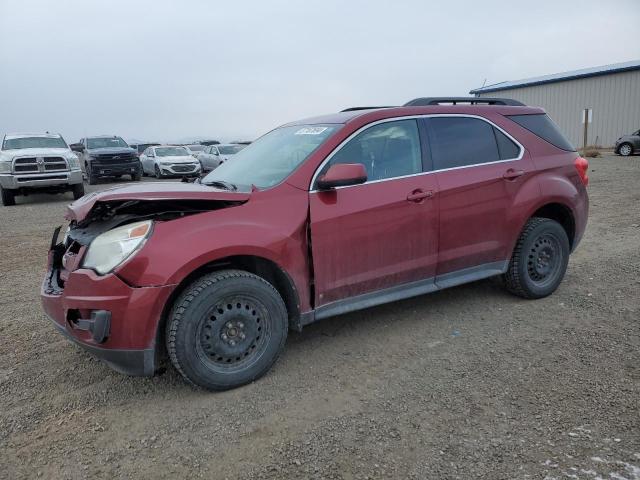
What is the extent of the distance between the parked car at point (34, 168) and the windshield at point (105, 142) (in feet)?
20.5

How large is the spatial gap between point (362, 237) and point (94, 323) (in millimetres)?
1780

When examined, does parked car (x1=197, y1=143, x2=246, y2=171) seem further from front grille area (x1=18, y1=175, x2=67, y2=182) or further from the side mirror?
the side mirror

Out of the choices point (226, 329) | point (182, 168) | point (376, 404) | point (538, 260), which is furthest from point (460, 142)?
point (182, 168)

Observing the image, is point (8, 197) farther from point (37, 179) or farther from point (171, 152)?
point (171, 152)

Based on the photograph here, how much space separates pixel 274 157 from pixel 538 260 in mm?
2549

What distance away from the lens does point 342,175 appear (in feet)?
10.7

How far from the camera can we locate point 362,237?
3506mm

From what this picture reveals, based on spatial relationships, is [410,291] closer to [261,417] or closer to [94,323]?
[261,417]

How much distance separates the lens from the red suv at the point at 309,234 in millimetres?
2912

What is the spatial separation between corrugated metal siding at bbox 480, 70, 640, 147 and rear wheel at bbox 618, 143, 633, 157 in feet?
23.9

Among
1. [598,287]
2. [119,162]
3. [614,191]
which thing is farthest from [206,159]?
[598,287]

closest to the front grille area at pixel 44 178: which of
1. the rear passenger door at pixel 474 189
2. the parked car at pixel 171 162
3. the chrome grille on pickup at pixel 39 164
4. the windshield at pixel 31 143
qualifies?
the chrome grille on pickup at pixel 39 164

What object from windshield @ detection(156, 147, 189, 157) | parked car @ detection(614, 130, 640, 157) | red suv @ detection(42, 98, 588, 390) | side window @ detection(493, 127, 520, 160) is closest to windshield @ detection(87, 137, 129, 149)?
windshield @ detection(156, 147, 189, 157)

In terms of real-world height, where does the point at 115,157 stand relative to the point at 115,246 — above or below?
above
